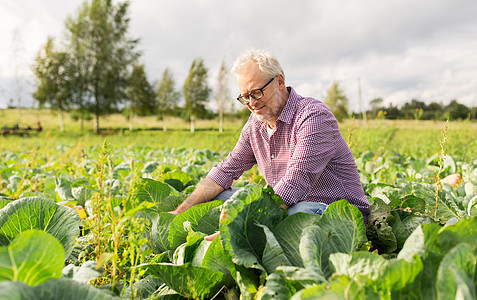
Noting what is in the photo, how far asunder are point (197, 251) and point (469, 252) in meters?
0.98

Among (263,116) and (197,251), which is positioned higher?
(263,116)

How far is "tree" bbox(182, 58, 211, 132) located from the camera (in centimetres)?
3894

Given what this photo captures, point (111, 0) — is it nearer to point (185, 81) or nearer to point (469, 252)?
point (185, 81)

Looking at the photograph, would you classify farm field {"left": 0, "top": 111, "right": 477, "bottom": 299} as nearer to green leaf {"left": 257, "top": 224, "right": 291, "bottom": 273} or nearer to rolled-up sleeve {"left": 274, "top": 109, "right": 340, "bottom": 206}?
green leaf {"left": 257, "top": 224, "right": 291, "bottom": 273}

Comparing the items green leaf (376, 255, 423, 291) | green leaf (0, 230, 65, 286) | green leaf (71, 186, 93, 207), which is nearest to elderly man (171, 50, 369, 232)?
green leaf (376, 255, 423, 291)

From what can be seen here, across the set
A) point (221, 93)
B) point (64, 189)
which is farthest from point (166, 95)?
point (64, 189)

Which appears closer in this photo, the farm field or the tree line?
the farm field

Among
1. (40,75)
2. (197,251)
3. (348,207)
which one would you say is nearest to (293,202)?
(348,207)

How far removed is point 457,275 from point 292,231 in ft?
2.18

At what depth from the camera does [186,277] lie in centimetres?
121

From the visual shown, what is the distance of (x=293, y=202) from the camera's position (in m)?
1.74

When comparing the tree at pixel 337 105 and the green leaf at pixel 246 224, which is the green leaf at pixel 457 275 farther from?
the tree at pixel 337 105

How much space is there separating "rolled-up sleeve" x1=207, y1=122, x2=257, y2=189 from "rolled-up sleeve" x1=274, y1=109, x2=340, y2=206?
2.26ft

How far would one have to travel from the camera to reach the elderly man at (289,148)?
1.90 metres
